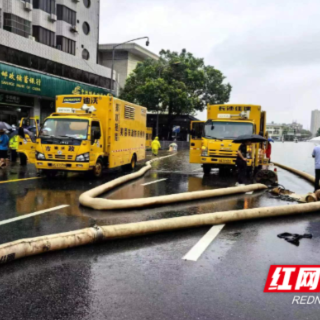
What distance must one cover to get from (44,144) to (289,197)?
7996 mm

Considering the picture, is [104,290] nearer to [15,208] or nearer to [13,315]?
[13,315]

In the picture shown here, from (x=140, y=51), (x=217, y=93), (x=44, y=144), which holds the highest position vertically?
(x=140, y=51)

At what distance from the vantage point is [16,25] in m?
28.4

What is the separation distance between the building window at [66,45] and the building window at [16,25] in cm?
510

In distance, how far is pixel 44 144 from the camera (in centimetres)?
1301

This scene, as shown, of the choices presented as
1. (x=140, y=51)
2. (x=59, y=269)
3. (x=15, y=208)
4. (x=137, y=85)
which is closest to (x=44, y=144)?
(x=15, y=208)

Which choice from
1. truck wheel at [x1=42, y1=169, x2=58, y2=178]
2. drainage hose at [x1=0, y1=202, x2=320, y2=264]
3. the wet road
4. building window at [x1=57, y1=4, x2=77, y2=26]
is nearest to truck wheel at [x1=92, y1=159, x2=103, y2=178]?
truck wheel at [x1=42, y1=169, x2=58, y2=178]

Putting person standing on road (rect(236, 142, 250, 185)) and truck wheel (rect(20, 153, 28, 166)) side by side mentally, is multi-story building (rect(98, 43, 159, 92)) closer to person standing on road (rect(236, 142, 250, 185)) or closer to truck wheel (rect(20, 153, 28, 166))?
truck wheel (rect(20, 153, 28, 166))

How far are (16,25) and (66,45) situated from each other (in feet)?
24.9

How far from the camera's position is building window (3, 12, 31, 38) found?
2783 centimetres

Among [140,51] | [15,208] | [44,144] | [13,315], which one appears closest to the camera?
[13,315]

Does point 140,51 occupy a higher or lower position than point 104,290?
higher

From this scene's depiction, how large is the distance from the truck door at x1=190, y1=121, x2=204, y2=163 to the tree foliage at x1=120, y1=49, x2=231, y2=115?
86.4 ft

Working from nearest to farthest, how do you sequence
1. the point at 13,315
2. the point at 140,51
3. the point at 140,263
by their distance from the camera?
the point at 13,315 → the point at 140,263 → the point at 140,51
